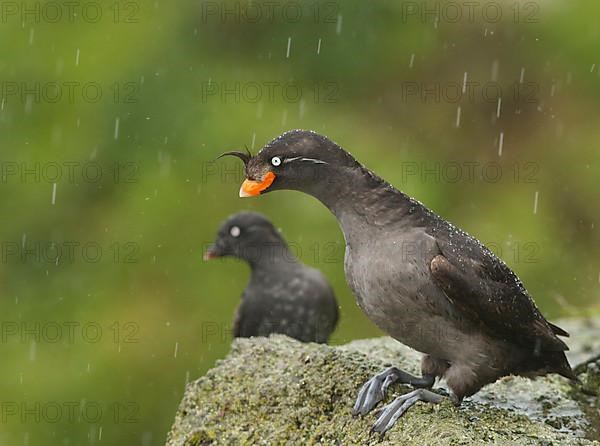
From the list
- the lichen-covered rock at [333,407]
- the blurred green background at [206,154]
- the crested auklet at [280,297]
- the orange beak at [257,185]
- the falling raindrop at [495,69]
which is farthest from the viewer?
the falling raindrop at [495,69]

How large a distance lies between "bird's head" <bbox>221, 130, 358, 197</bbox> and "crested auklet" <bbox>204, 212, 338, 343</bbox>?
9.41 ft

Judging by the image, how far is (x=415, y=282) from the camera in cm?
418

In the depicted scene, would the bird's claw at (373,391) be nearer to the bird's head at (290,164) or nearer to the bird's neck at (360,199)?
the bird's neck at (360,199)

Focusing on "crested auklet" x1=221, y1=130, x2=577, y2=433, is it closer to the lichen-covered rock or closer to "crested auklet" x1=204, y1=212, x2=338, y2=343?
the lichen-covered rock

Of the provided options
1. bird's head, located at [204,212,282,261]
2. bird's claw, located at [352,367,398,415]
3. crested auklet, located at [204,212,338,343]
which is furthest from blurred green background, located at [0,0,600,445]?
bird's claw, located at [352,367,398,415]

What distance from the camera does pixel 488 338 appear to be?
4.34m

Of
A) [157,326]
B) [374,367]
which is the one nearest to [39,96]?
[157,326]

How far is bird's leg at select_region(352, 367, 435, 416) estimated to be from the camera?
436cm

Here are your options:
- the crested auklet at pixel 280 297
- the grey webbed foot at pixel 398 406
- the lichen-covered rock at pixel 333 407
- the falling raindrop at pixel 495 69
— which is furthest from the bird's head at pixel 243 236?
the falling raindrop at pixel 495 69

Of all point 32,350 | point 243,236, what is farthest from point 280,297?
point 32,350

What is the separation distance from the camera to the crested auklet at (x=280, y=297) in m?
7.18

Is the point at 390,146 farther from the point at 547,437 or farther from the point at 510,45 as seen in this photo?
the point at 547,437

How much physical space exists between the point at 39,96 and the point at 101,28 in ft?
3.63

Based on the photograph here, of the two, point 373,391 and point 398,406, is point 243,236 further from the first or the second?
point 398,406
